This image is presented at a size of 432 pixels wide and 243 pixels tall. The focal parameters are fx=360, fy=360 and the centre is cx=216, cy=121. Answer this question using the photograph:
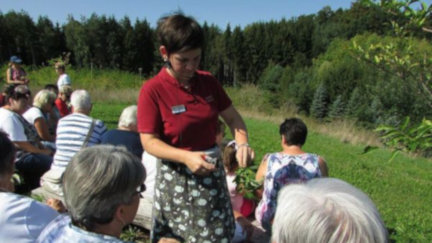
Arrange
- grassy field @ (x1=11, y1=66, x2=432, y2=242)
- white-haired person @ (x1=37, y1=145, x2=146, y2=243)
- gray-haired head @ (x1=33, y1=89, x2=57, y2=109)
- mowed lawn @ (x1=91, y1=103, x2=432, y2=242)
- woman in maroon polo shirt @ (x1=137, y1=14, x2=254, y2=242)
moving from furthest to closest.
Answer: gray-haired head @ (x1=33, y1=89, x2=57, y2=109)
grassy field @ (x1=11, y1=66, x2=432, y2=242)
mowed lawn @ (x1=91, y1=103, x2=432, y2=242)
woman in maroon polo shirt @ (x1=137, y1=14, x2=254, y2=242)
white-haired person @ (x1=37, y1=145, x2=146, y2=243)

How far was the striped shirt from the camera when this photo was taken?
4.55 meters

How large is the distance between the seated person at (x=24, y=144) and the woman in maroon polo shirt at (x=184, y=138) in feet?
11.6

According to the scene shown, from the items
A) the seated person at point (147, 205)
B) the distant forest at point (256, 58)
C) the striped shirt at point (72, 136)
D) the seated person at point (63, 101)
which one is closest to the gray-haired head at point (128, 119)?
the striped shirt at point (72, 136)

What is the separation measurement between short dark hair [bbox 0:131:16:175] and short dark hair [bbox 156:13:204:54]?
123cm

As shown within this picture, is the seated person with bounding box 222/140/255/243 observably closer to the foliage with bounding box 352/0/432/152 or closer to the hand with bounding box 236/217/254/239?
the hand with bounding box 236/217/254/239

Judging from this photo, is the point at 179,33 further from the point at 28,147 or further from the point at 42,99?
the point at 42,99

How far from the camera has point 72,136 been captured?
183 inches

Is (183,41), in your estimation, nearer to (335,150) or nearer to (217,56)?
(335,150)

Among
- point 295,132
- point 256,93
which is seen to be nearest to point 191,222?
point 295,132

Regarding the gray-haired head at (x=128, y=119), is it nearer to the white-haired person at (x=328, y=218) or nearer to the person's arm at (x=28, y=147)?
the person's arm at (x=28, y=147)

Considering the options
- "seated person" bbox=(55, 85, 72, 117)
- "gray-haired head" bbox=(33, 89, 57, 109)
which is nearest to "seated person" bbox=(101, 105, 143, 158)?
"gray-haired head" bbox=(33, 89, 57, 109)

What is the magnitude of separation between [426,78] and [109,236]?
1.93 metres

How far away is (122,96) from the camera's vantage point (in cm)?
1909

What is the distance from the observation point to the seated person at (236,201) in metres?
3.92
